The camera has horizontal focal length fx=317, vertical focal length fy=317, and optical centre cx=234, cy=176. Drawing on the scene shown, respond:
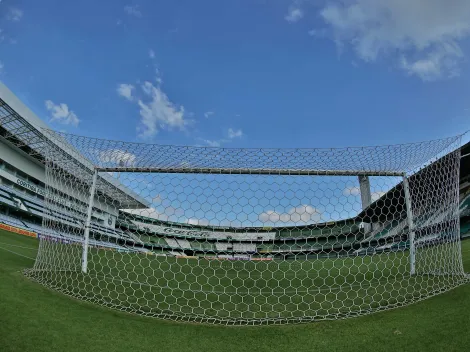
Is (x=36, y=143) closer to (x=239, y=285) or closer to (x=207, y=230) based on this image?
(x=207, y=230)

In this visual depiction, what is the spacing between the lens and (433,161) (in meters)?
4.97

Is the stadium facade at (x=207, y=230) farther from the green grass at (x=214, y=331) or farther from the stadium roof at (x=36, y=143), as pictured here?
the green grass at (x=214, y=331)

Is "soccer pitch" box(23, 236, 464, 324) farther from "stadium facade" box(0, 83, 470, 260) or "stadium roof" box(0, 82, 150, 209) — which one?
"stadium roof" box(0, 82, 150, 209)

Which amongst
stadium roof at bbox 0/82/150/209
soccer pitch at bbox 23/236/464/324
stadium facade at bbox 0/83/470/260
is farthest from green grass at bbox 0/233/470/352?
stadium roof at bbox 0/82/150/209

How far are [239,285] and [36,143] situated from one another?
27731mm

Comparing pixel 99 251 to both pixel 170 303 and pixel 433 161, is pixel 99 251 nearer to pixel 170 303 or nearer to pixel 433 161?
pixel 170 303

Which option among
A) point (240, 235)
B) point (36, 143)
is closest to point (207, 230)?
point (240, 235)

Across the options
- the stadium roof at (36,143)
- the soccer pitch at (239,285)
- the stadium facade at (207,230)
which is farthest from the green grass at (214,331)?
the stadium roof at (36,143)

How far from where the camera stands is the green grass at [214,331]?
8.21 ft

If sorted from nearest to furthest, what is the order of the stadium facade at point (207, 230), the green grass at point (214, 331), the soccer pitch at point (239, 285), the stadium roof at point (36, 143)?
the green grass at point (214, 331) < the soccer pitch at point (239, 285) < the stadium facade at point (207, 230) < the stadium roof at point (36, 143)

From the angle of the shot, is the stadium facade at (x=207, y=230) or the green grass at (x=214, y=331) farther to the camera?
the stadium facade at (x=207, y=230)

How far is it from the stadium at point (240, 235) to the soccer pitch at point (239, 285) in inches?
0.8

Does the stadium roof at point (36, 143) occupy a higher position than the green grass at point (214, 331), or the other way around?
the stadium roof at point (36, 143)

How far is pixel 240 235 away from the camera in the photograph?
4.70 m
